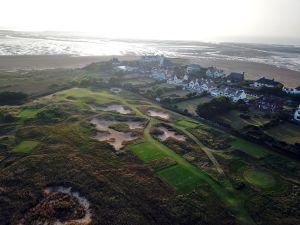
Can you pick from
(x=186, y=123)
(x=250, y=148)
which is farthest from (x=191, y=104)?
(x=250, y=148)

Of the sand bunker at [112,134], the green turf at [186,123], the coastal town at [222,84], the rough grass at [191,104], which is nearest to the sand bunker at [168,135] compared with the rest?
the green turf at [186,123]

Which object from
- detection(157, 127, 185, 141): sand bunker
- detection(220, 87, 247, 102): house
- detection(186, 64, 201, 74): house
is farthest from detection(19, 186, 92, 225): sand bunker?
detection(186, 64, 201, 74): house

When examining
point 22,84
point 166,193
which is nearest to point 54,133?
point 166,193

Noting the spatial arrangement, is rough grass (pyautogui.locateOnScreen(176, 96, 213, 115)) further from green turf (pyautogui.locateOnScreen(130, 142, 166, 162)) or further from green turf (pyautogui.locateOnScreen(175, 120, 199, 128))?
green turf (pyautogui.locateOnScreen(130, 142, 166, 162))

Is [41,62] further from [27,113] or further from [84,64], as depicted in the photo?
[27,113]

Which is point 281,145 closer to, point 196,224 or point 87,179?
point 196,224

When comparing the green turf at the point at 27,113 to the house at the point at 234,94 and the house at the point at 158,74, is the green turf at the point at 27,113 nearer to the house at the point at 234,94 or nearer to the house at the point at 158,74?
the house at the point at 234,94
